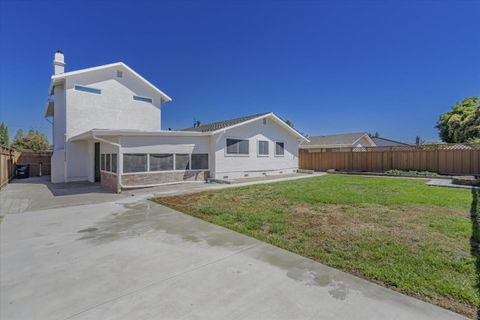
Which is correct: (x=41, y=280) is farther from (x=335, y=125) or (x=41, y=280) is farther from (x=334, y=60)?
(x=335, y=125)

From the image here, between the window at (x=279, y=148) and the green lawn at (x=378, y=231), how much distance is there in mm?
8861

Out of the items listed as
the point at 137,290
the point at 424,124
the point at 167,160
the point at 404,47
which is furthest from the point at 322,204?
the point at 424,124

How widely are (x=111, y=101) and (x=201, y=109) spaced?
13088 millimetres

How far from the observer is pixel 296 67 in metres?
17.7

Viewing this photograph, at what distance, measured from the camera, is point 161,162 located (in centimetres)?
1203

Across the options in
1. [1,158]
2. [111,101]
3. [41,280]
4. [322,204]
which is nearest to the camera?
[41,280]

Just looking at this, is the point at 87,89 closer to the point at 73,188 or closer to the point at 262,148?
the point at 73,188

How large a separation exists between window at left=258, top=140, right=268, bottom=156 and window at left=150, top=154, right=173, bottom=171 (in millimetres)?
6434

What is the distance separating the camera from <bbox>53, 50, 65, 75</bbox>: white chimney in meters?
15.1

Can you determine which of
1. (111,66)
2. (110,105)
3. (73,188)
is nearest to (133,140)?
(73,188)

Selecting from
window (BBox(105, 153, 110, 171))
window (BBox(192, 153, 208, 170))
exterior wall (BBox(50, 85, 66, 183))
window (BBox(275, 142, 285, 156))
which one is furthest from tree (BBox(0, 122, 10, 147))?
window (BBox(275, 142, 285, 156))

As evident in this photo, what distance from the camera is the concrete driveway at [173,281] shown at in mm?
2418

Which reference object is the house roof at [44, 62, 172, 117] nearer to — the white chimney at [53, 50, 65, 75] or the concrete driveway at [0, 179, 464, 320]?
the white chimney at [53, 50, 65, 75]

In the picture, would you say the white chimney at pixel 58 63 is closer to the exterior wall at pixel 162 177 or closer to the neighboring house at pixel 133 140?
the neighboring house at pixel 133 140
